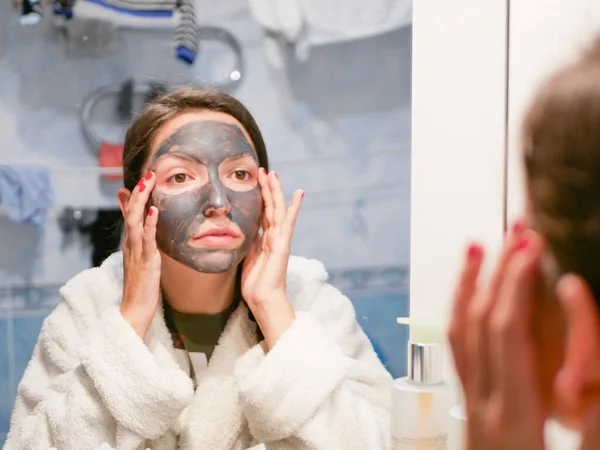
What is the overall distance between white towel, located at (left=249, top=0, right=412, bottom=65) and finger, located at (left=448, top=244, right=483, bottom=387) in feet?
1.82

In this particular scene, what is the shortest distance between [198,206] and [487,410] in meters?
0.49

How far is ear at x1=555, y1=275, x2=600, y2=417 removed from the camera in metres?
0.32

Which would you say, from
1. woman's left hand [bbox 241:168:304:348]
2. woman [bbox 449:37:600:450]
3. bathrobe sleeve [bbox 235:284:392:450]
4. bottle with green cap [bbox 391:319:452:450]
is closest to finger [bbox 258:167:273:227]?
woman's left hand [bbox 241:168:304:348]

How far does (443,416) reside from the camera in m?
0.73

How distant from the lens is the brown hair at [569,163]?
0.32m

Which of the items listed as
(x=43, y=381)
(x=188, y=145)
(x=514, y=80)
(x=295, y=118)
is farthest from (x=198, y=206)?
(x=514, y=80)

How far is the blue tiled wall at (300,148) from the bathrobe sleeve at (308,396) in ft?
0.27

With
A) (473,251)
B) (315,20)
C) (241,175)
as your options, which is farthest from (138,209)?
(473,251)

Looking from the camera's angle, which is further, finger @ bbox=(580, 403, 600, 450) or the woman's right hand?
the woman's right hand

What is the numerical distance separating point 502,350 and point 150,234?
0.54m

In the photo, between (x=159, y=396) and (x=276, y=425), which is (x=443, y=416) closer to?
(x=276, y=425)

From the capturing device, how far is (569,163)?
0.32 meters

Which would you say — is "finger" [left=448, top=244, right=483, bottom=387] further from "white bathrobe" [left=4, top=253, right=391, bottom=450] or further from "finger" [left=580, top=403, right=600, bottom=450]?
"white bathrobe" [left=4, top=253, right=391, bottom=450]

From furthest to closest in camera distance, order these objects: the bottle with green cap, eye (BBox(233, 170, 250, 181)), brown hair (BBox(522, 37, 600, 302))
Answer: eye (BBox(233, 170, 250, 181))
the bottle with green cap
brown hair (BBox(522, 37, 600, 302))
